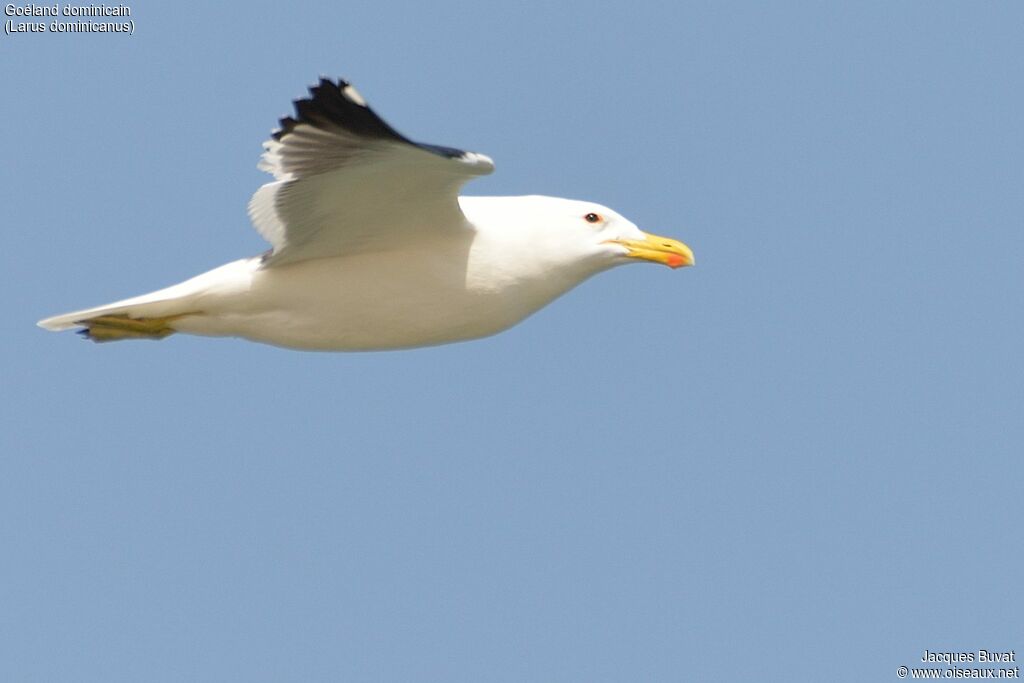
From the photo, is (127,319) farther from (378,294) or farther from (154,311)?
(378,294)

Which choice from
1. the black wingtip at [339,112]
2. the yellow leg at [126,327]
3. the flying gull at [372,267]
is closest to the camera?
the black wingtip at [339,112]

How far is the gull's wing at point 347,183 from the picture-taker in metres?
11.1

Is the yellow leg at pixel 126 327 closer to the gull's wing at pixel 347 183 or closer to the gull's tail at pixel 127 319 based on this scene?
the gull's tail at pixel 127 319

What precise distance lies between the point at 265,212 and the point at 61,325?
160 cm

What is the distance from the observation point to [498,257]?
12141 mm

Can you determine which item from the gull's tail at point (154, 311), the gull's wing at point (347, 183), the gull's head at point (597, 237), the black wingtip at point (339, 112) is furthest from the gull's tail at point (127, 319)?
the gull's head at point (597, 237)

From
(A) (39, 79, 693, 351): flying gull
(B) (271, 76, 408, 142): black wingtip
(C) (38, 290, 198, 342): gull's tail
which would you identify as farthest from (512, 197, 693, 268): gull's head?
(C) (38, 290, 198, 342): gull's tail

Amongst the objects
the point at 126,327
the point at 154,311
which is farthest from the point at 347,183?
the point at 126,327

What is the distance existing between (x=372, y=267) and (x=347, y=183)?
639mm

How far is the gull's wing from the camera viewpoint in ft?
36.5

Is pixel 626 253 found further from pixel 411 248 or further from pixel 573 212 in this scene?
pixel 411 248

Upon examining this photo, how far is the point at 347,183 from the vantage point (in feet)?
38.1

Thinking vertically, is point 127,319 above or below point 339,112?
below

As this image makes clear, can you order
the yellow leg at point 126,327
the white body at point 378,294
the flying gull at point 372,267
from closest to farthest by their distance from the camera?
1. the flying gull at point 372,267
2. the white body at point 378,294
3. the yellow leg at point 126,327
